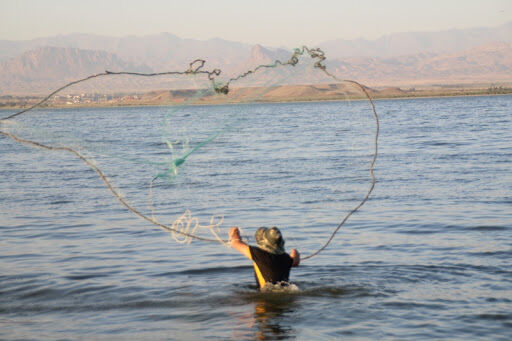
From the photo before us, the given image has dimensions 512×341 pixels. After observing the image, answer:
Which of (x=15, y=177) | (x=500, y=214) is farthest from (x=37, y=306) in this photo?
(x=15, y=177)

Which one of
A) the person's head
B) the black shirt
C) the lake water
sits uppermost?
the person's head

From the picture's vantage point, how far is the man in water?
26.2 ft

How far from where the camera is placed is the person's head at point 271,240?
26.3ft

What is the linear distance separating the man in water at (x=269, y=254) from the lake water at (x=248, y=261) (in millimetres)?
425

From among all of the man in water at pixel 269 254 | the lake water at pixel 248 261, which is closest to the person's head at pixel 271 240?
the man in water at pixel 269 254

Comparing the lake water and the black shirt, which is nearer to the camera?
the lake water

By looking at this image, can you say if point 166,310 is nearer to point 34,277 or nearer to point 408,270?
point 34,277

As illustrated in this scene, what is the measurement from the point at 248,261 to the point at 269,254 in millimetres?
2889

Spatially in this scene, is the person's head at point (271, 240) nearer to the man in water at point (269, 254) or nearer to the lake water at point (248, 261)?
the man in water at point (269, 254)

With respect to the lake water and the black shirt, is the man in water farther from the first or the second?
the lake water

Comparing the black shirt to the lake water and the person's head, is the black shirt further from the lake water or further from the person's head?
the lake water

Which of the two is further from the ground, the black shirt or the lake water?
the black shirt

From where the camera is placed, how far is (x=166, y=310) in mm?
8562

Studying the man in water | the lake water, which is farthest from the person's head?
the lake water
